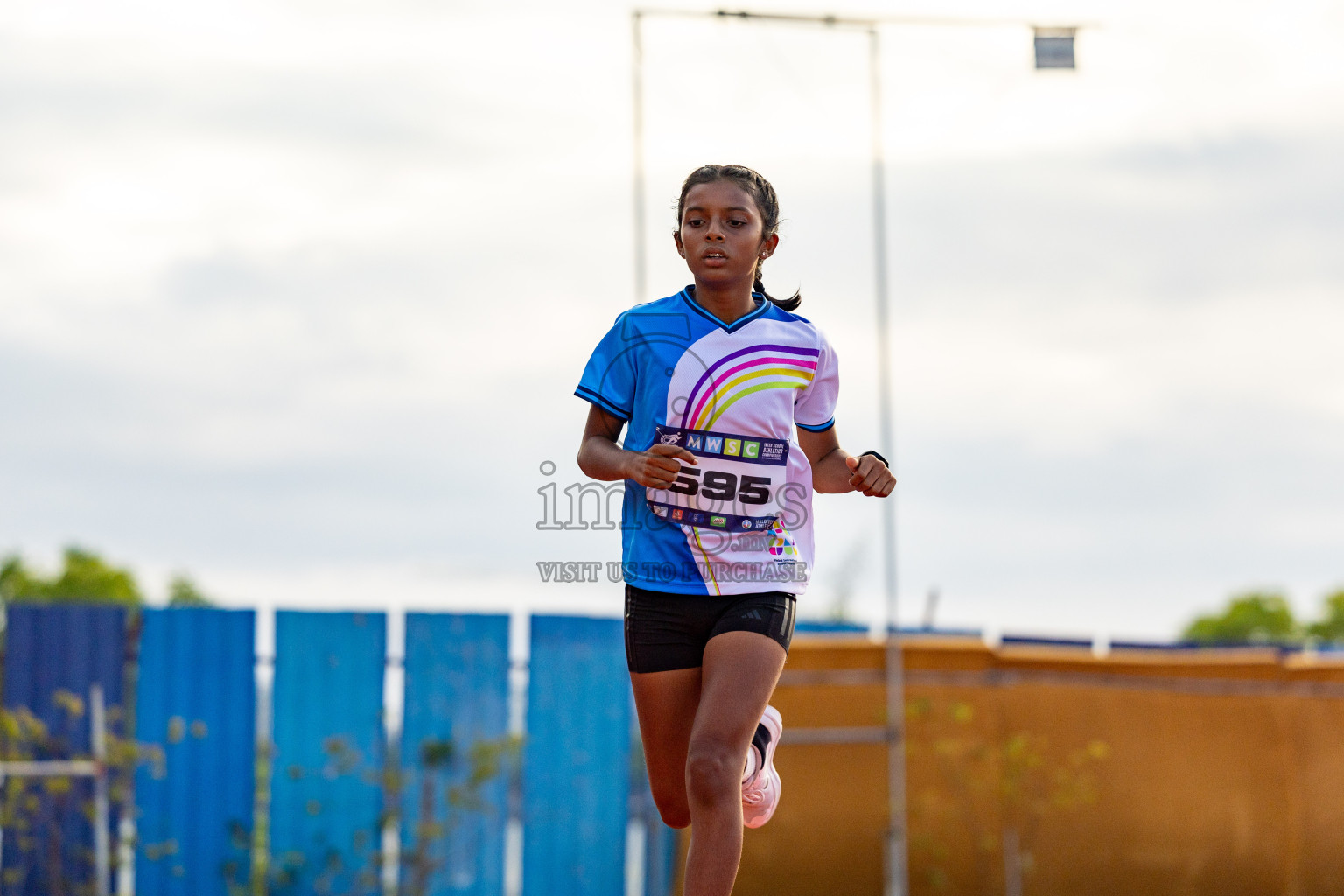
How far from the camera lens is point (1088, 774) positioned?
921cm

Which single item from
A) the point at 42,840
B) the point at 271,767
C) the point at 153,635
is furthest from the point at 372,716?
the point at 42,840

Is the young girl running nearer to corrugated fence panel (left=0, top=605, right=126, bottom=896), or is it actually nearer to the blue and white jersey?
the blue and white jersey

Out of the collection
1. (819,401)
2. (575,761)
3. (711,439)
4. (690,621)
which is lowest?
(575,761)

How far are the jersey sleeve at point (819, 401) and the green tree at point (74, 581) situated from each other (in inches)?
1428

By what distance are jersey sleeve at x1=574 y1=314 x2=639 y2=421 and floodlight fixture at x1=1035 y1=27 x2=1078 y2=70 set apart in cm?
494

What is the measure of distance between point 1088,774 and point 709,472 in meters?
6.23

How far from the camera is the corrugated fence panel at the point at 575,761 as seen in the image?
8562mm

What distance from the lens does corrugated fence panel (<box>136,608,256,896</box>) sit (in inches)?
323

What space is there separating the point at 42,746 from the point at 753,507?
5762 millimetres

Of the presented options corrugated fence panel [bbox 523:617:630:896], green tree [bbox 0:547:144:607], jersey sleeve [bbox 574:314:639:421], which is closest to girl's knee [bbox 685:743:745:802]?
jersey sleeve [bbox 574:314:639:421]

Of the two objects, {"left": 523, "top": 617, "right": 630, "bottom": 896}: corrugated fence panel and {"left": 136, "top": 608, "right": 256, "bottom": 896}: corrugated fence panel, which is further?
{"left": 523, "top": 617, "right": 630, "bottom": 896}: corrugated fence panel

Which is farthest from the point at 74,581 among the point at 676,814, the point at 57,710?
the point at 676,814

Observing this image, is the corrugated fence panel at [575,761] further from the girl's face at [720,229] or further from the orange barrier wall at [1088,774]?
the girl's face at [720,229]

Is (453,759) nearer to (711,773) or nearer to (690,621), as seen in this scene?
(690,621)
